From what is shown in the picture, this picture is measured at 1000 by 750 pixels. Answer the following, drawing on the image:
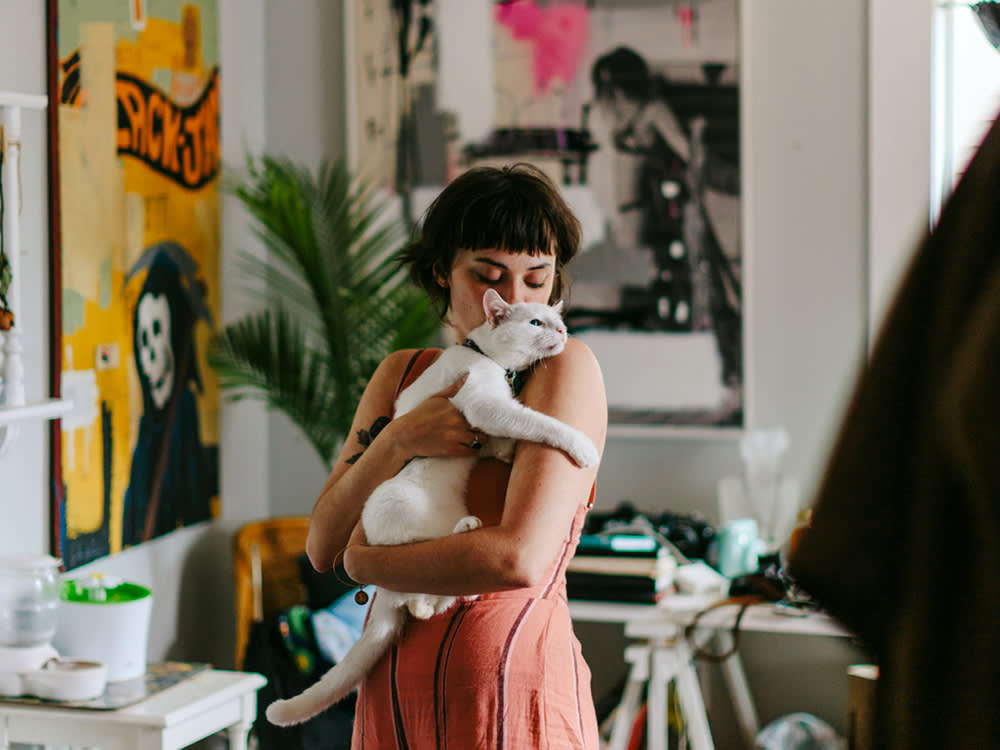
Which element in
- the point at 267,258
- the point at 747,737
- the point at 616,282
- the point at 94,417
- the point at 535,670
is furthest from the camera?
the point at 267,258

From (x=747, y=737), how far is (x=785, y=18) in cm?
208

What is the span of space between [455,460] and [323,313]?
6.31ft

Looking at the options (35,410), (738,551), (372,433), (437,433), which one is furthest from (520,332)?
(738,551)

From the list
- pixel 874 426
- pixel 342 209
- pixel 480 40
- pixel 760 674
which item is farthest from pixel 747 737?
pixel 874 426

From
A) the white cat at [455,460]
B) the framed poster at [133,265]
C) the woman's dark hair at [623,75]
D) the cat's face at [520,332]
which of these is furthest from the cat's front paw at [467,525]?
the woman's dark hair at [623,75]

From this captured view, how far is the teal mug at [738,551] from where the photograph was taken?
2.79m

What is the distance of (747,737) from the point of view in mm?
2969

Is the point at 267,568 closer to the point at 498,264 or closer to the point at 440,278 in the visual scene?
the point at 440,278

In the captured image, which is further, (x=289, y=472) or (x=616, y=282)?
(x=289, y=472)

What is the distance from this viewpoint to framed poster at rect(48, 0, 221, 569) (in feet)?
8.25

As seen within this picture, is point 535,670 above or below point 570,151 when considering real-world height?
below

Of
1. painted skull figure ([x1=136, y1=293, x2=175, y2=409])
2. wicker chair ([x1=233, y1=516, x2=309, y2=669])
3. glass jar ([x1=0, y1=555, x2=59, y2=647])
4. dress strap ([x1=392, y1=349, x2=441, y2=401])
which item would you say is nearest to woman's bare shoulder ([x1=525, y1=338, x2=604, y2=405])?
dress strap ([x1=392, y1=349, x2=441, y2=401])

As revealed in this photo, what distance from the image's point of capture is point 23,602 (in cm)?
212

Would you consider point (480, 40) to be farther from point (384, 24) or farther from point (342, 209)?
point (342, 209)
